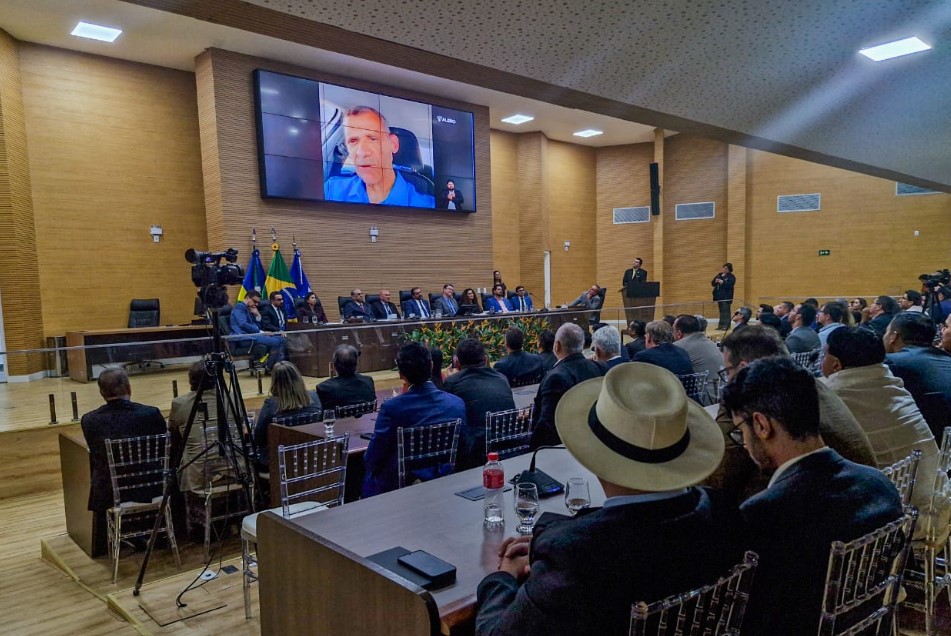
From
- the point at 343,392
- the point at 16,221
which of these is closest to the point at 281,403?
the point at 343,392

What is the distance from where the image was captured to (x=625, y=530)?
1.10 metres

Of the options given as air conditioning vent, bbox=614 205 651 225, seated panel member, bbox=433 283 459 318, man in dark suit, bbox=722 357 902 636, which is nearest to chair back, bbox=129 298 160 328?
seated panel member, bbox=433 283 459 318

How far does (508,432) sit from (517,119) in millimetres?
11491

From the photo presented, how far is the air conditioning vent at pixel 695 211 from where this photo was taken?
49.3ft

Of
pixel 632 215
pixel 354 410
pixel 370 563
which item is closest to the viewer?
pixel 370 563

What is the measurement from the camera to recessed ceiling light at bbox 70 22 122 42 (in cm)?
821

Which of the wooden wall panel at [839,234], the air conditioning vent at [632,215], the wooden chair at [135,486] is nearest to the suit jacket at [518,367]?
the wooden chair at [135,486]

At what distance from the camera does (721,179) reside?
14.8 meters

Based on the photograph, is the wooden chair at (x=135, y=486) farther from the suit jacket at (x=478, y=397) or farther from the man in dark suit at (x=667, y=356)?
the man in dark suit at (x=667, y=356)

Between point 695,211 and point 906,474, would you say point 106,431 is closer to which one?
point 906,474

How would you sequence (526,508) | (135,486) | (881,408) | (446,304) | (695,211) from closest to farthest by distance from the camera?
(526,508) < (881,408) < (135,486) < (446,304) < (695,211)

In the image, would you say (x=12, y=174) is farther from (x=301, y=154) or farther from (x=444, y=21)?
(x=444, y=21)

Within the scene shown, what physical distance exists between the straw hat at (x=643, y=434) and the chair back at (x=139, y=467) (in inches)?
126

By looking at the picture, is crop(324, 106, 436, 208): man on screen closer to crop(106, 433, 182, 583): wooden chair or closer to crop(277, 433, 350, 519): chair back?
crop(106, 433, 182, 583): wooden chair
